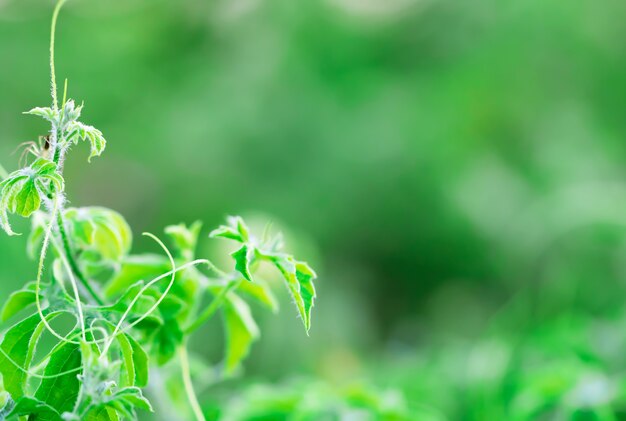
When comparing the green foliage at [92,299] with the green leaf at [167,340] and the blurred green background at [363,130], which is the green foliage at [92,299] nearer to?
the green leaf at [167,340]

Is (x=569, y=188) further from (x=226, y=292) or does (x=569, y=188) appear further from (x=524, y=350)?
(x=226, y=292)

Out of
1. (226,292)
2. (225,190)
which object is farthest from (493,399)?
(225,190)

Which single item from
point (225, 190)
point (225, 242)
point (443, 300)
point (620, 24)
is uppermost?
point (620, 24)

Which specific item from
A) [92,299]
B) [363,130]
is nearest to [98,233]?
[92,299]

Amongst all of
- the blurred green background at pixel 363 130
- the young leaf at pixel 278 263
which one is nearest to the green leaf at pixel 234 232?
the young leaf at pixel 278 263

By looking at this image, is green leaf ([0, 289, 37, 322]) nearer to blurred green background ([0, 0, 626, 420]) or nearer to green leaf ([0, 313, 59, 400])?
green leaf ([0, 313, 59, 400])

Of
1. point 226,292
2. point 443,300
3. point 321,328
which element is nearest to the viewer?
point 226,292
